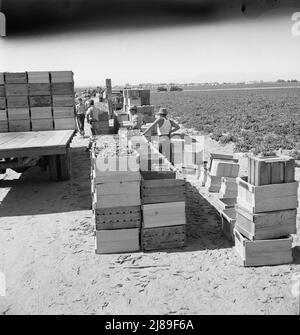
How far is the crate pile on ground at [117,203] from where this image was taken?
6055mm

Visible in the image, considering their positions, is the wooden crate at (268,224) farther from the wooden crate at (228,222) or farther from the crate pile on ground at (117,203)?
the crate pile on ground at (117,203)

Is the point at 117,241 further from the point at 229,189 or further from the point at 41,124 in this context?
the point at 41,124

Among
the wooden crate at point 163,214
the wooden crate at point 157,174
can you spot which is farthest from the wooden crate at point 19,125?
the wooden crate at point 163,214

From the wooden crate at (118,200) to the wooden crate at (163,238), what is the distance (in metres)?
0.48

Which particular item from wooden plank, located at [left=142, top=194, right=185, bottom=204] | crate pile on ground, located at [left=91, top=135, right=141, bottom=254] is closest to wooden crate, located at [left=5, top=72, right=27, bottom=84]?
crate pile on ground, located at [left=91, top=135, right=141, bottom=254]

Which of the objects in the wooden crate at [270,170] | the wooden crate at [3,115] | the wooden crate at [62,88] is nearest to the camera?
the wooden crate at [270,170]

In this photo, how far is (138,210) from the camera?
20.4 ft

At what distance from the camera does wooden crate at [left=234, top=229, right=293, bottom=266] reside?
5.54m

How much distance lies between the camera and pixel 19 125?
11898 mm

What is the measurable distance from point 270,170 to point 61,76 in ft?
26.4

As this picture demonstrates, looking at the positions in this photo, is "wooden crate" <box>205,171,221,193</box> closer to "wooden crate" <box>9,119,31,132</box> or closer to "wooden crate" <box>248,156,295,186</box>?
"wooden crate" <box>248,156,295,186</box>

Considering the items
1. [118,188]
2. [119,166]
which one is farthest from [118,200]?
[119,166]

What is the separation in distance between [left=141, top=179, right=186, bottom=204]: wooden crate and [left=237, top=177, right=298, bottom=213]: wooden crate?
1047mm
